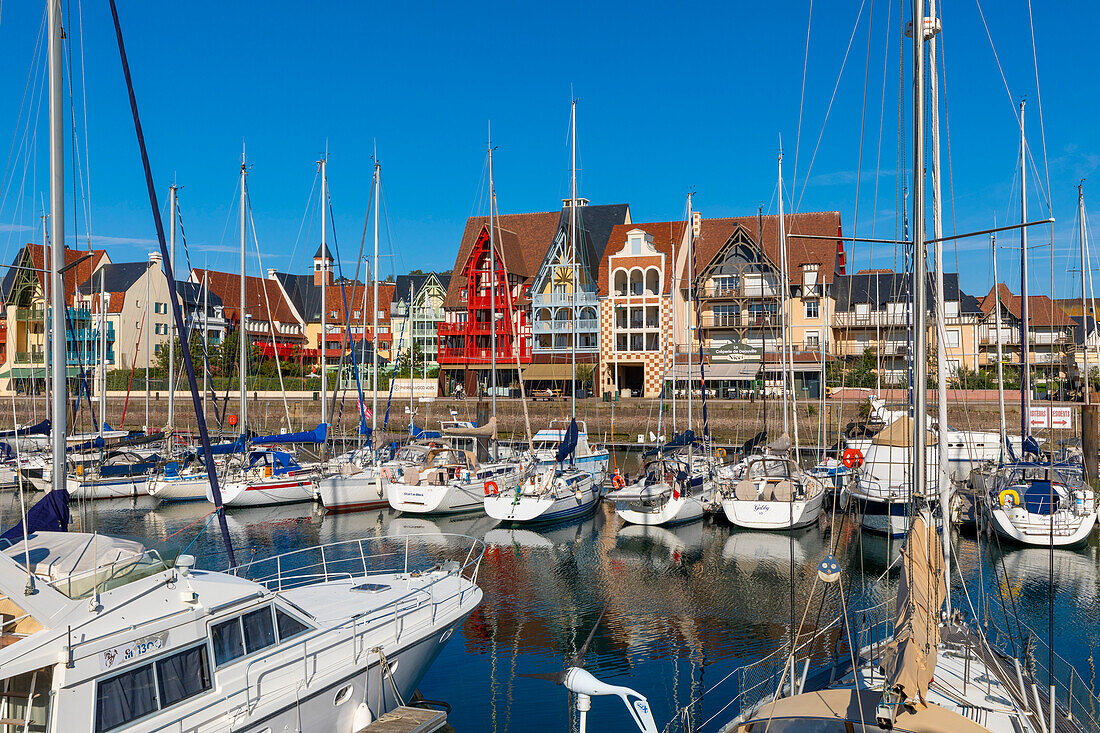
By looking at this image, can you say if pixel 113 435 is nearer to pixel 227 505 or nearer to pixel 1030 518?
pixel 227 505

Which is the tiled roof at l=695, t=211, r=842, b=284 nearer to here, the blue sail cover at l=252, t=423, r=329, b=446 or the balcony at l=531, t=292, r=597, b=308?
the balcony at l=531, t=292, r=597, b=308

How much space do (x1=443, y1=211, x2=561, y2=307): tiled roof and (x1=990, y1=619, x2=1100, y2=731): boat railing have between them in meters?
57.5

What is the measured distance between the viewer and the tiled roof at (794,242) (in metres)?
65.2

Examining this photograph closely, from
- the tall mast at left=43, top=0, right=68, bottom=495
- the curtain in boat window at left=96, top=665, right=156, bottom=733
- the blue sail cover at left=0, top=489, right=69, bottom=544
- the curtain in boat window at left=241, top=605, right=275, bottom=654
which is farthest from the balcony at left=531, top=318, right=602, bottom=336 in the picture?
the curtain in boat window at left=96, top=665, right=156, bottom=733

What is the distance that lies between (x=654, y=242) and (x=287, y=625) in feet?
199

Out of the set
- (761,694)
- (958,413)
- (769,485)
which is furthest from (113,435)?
(958,413)

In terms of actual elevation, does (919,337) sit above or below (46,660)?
above

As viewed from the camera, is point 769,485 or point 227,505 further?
point 227,505

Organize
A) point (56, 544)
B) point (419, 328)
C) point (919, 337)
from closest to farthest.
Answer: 1. point (56, 544)
2. point (919, 337)
3. point (419, 328)

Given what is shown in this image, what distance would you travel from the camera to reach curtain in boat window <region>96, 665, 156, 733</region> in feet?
30.9

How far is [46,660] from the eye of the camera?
360 inches

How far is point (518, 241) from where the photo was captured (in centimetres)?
7688

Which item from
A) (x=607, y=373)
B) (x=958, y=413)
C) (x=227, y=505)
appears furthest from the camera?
(x=607, y=373)

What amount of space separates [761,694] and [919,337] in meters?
5.70
